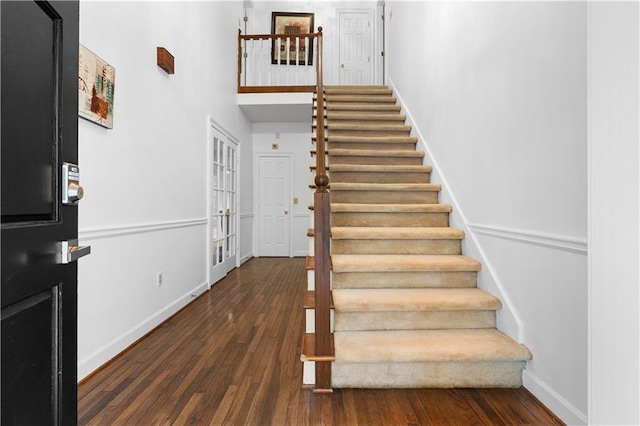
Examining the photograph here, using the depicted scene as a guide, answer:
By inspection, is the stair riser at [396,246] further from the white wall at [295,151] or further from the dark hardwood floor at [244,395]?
the white wall at [295,151]

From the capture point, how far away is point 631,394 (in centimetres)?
82

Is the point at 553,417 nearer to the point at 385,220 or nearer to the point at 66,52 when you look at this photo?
the point at 385,220

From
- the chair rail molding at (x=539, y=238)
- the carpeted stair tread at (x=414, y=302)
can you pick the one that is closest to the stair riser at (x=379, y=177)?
the chair rail molding at (x=539, y=238)

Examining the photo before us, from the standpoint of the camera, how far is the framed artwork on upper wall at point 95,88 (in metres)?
2.00

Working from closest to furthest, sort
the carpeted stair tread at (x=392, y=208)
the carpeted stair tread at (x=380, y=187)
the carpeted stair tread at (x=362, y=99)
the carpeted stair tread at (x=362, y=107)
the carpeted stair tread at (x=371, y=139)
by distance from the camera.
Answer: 1. the carpeted stair tread at (x=392, y=208)
2. the carpeted stair tread at (x=380, y=187)
3. the carpeted stair tread at (x=371, y=139)
4. the carpeted stair tread at (x=362, y=107)
5. the carpeted stair tread at (x=362, y=99)

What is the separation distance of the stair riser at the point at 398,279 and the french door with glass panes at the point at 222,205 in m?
2.30

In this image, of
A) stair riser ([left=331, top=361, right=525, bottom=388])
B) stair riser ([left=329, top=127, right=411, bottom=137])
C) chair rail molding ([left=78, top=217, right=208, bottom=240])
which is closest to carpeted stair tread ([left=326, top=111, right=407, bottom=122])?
stair riser ([left=329, top=127, right=411, bottom=137])

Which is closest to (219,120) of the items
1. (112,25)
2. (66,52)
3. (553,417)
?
(112,25)

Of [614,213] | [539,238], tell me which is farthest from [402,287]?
[614,213]

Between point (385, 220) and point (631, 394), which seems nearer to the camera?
point (631, 394)

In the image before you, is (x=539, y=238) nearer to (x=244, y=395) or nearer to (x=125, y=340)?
(x=244, y=395)

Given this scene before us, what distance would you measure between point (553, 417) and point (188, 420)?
1616 mm

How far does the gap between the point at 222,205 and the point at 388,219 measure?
2721 mm

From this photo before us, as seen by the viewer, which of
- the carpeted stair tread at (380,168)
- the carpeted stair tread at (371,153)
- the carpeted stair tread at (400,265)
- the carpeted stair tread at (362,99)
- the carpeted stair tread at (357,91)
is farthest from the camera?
the carpeted stair tread at (357,91)
